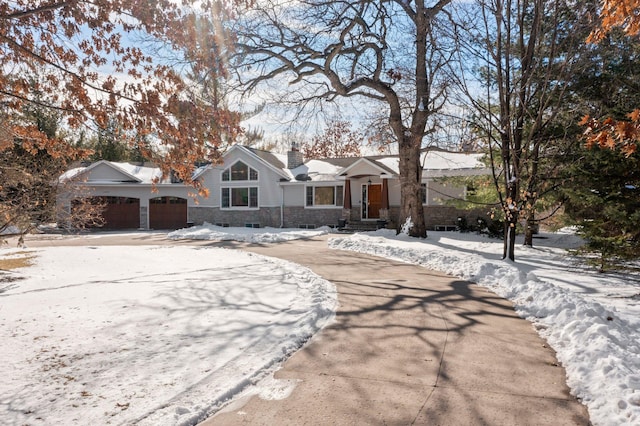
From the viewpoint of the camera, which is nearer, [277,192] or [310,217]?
[310,217]

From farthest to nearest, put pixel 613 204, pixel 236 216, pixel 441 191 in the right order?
1. pixel 236 216
2. pixel 441 191
3. pixel 613 204

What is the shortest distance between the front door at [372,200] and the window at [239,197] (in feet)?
23.5

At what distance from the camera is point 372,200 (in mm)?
25703

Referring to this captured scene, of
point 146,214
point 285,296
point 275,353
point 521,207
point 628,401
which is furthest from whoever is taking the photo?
point 146,214

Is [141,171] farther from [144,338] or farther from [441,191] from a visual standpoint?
[144,338]

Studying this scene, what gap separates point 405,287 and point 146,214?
82.0 ft

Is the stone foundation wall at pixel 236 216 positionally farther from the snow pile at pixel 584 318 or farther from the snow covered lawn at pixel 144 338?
the snow covered lawn at pixel 144 338

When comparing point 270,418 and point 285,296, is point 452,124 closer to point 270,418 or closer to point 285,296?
point 285,296

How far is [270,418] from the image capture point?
133 inches

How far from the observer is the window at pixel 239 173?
2769 cm

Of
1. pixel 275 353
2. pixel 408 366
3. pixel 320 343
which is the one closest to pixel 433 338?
pixel 408 366

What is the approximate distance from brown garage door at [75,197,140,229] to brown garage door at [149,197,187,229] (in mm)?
1039

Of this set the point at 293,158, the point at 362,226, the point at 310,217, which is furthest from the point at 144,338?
the point at 293,158

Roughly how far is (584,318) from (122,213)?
29.4 meters
